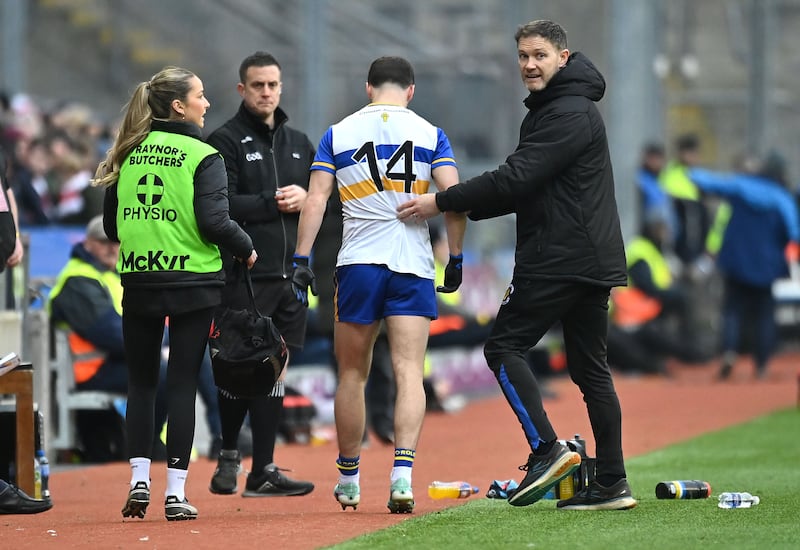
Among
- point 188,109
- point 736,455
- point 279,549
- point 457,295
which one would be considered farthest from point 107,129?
point 279,549

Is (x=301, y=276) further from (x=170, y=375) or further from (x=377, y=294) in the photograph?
(x=170, y=375)

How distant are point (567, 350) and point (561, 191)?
0.73m

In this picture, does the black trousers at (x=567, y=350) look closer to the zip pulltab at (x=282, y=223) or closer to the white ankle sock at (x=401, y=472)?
the white ankle sock at (x=401, y=472)

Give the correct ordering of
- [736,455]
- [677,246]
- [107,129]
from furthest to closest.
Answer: [677,246] → [107,129] → [736,455]

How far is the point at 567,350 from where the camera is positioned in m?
7.74

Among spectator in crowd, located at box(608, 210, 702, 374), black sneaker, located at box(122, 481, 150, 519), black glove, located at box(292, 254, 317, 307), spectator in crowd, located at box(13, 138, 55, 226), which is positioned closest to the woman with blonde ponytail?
black sneaker, located at box(122, 481, 150, 519)

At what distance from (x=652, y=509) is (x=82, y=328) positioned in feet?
14.8

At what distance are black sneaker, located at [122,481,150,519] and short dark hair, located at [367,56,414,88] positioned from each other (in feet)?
6.83

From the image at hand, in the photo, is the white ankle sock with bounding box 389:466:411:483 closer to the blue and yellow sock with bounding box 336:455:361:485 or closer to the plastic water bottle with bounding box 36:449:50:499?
the blue and yellow sock with bounding box 336:455:361:485

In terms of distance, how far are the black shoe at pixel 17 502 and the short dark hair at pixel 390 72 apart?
2.50m

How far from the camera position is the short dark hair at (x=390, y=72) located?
7875mm

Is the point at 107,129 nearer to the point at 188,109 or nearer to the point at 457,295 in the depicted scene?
the point at 457,295

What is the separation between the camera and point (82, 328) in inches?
430

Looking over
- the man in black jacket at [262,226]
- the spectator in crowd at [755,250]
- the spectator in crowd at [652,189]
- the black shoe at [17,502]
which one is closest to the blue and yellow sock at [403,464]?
the man in black jacket at [262,226]
